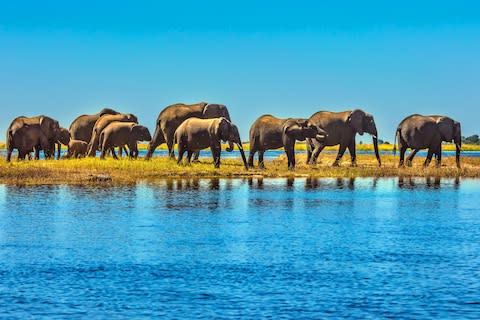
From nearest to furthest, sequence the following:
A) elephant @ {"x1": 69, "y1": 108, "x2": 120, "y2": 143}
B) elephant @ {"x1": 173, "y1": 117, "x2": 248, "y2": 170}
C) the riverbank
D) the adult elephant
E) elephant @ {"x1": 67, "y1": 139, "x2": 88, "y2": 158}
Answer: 1. the riverbank
2. elephant @ {"x1": 173, "y1": 117, "x2": 248, "y2": 170}
3. the adult elephant
4. elephant @ {"x1": 67, "y1": 139, "x2": 88, "y2": 158}
5. elephant @ {"x1": 69, "y1": 108, "x2": 120, "y2": 143}

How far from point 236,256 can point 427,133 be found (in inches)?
1296

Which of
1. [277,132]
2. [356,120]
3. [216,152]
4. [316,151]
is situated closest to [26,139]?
[216,152]

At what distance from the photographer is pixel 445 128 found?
47.7 m

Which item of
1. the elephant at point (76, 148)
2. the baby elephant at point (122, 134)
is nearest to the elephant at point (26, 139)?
the baby elephant at point (122, 134)

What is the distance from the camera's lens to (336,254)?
53.7 feet

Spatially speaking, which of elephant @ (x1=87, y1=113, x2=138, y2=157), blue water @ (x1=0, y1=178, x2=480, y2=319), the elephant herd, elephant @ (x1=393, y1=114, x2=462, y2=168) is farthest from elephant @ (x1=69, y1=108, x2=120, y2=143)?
blue water @ (x1=0, y1=178, x2=480, y2=319)

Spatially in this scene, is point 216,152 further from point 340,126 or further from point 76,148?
point 76,148

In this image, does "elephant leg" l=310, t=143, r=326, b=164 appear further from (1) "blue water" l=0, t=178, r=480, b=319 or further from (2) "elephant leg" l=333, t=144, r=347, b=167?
(1) "blue water" l=0, t=178, r=480, b=319

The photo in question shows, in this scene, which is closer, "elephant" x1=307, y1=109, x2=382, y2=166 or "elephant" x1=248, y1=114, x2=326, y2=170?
"elephant" x1=248, y1=114, x2=326, y2=170

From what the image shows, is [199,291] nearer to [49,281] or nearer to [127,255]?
[49,281]

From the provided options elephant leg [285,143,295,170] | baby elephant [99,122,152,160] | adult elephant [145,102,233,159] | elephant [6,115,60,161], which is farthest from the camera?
adult elephant [145,102,233,159]

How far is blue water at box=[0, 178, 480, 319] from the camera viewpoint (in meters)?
12.0

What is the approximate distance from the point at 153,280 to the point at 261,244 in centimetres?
436

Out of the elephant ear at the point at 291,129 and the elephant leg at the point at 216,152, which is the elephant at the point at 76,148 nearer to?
the elephant leg at the point at 216,152
